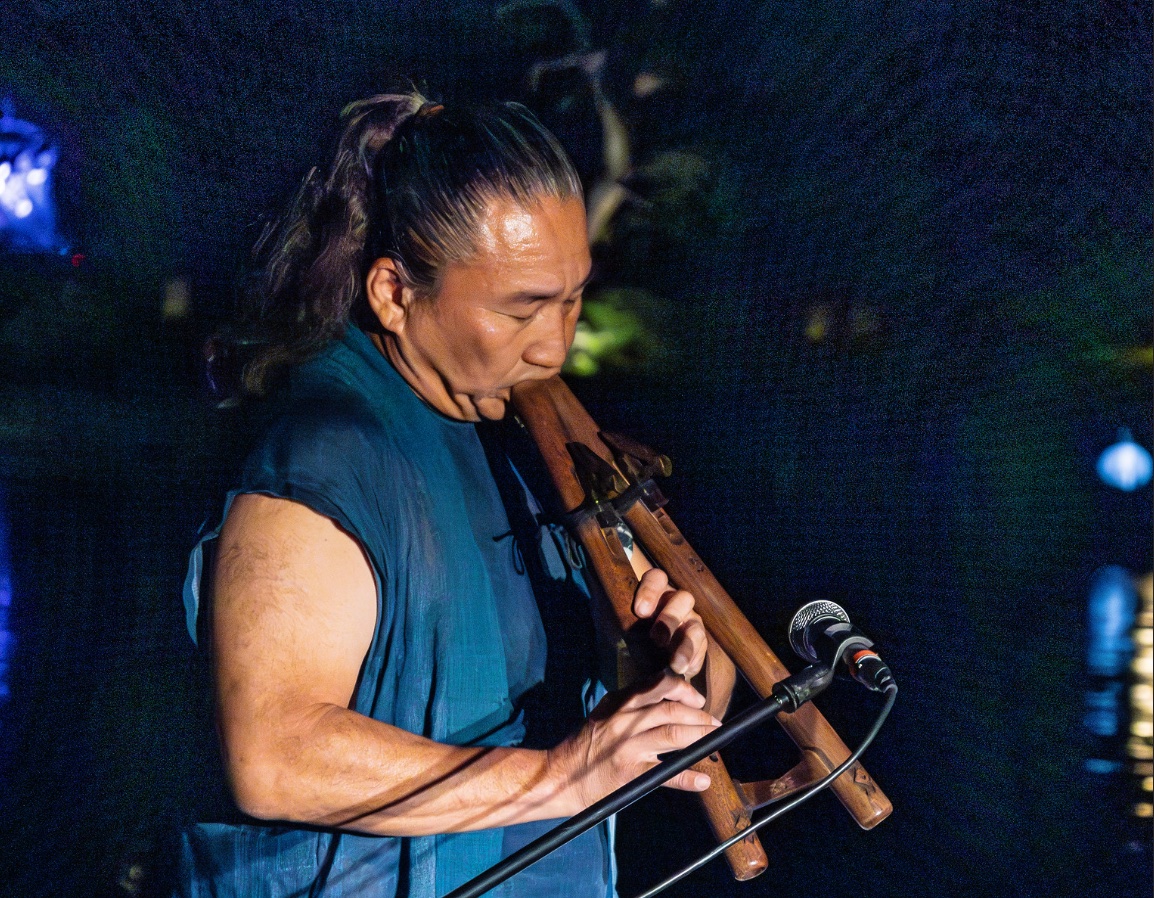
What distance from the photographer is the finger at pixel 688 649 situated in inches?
28.7

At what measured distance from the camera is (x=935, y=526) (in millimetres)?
1026

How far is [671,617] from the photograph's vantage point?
770 millimetres

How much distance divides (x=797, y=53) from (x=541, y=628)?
2.72ft

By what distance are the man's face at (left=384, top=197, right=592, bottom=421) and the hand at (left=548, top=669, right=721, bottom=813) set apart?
362 mm

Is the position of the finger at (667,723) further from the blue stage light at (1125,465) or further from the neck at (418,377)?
the blue stage light at (1125,465)

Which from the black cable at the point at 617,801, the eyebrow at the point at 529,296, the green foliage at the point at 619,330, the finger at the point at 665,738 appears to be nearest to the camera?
the black cable at the point at 617,801

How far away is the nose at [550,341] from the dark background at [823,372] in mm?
369

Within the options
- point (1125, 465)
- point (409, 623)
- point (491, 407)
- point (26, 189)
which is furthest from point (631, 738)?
point (26, 189)

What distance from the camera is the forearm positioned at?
0.64 metres

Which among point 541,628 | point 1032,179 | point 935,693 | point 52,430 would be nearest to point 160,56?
point 52,430

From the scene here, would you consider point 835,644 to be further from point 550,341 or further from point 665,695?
point 550,341

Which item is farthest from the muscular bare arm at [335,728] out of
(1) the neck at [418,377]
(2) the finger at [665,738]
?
(1) the neck at [418,377]

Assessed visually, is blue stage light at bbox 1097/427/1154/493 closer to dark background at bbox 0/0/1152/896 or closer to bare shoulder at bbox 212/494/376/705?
dark background at bbox 0/0/1152/896

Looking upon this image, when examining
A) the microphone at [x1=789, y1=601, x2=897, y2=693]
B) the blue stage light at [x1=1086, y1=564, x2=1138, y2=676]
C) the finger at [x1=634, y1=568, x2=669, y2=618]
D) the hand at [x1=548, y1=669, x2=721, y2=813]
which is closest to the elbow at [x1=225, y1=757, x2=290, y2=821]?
the hand at [x1=548, y1=669, x2=721, y2=813]
